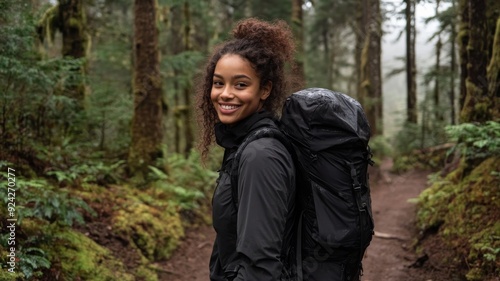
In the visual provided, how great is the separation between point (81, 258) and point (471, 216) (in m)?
5.75

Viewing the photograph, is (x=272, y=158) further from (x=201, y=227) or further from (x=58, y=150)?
(x=201, y=227)

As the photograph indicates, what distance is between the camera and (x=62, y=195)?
5.37 metres

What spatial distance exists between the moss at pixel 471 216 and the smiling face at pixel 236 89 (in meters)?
3.73

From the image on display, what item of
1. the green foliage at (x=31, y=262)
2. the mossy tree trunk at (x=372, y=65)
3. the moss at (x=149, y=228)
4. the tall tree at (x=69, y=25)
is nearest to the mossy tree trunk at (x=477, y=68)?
the moss at (x=149, y=228)

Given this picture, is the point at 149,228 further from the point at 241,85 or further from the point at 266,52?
the point at 266,52

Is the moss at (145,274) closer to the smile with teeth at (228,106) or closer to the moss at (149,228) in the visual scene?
the moss at (149,228)

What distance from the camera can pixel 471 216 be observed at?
241 inches

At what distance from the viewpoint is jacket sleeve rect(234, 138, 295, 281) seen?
6.32ft

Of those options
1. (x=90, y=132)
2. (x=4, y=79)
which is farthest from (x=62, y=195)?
(x=90, y=132)

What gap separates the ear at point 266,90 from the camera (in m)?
2.52

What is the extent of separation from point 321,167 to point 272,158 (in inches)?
12.8

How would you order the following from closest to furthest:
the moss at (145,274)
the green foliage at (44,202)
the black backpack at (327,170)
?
the black backpack at (327,170)
the green foliage at (44,202)
the moss at (145,274)

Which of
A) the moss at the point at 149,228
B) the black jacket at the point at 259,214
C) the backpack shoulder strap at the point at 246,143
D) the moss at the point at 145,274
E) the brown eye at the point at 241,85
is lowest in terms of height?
the moss at the point at 145,274

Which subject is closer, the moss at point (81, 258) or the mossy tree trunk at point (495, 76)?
the moss at point (81, 258)
